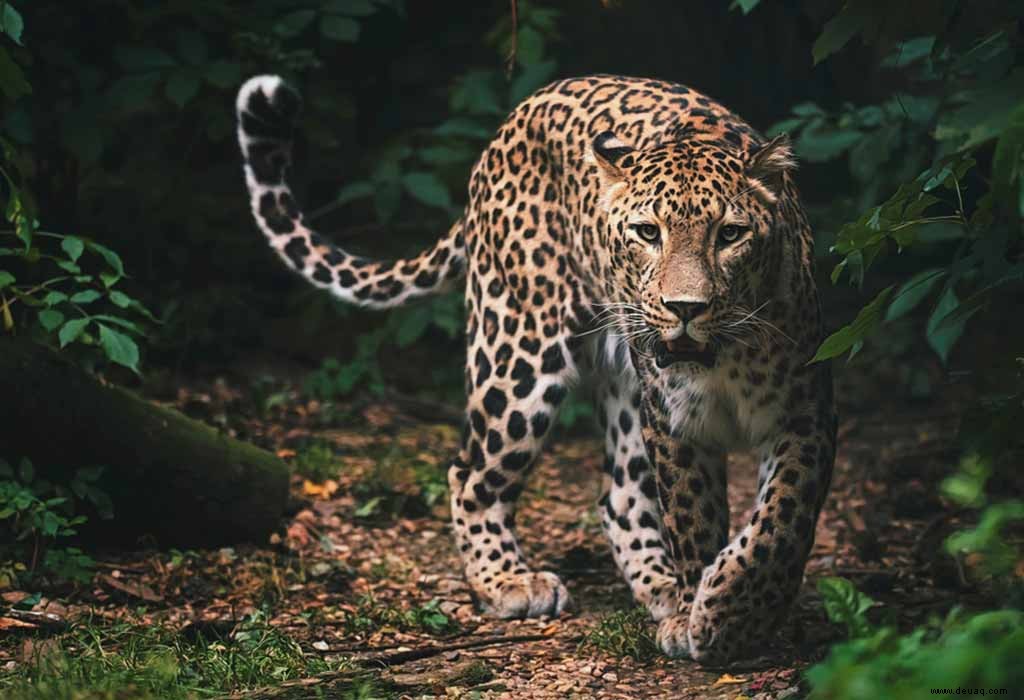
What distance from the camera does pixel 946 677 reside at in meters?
2.56

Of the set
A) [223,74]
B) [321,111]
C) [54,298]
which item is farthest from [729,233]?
[321,111]

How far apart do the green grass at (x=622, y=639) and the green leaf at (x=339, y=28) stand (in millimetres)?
3412

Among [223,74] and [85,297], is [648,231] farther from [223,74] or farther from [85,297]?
[223,74]

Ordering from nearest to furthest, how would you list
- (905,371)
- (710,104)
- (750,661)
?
(750,661) → (710,104) → (905,371)

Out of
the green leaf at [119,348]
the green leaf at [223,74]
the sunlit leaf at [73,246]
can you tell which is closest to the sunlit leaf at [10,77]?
the sunlit leaf at [73,246]

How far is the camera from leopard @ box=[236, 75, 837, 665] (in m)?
4.85

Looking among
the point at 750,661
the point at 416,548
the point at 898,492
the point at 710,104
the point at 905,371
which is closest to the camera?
the point at 750,661

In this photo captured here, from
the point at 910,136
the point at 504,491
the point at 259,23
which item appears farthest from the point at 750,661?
the point at 259,23

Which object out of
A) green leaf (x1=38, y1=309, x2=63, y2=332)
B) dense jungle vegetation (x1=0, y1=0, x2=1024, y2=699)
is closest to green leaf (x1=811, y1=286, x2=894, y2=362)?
dense jungle vegetation (x1=0, y1=0, x2=1024, y2=699)

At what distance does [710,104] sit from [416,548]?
251 cm

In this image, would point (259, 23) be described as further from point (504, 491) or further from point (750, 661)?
point (750, 661)

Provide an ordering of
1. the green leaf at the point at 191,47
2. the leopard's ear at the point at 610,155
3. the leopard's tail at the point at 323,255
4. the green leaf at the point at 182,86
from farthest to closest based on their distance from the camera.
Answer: the green leaf at the point at 191,47 → the green leaf at the point at 182,86 → the leopard's tail at the point at 323,255 → the leopard's ear at the point at 610,155

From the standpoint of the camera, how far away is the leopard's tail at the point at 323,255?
632 centimetres

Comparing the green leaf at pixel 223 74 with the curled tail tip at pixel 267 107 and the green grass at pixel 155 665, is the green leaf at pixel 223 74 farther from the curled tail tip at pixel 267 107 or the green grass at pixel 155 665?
the green grass at pixel 155 665
